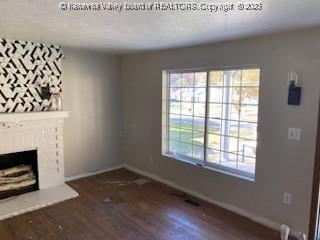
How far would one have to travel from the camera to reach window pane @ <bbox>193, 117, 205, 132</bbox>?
3690 millimetres

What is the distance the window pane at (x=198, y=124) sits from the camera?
3.69 m

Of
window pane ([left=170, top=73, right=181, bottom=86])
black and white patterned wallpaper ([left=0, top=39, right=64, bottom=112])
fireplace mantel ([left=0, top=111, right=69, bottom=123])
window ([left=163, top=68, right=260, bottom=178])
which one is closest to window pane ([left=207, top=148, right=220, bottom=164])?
window ([left=163, top=68, right=260, bottom=178])

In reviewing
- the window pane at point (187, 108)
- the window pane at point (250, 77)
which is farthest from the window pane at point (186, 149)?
the window pane at point (250, 77)

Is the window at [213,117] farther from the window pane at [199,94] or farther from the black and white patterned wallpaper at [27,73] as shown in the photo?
the black and white patterned wallpaper at [27,73]

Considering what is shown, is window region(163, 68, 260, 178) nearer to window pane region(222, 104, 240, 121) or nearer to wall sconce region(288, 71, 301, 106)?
window pane region(222, 104, 240, 121)

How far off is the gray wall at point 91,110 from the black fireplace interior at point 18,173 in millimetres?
549

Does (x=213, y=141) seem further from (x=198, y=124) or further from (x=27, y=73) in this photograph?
(x=27, y=73)

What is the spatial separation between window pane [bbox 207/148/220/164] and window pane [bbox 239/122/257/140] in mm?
464

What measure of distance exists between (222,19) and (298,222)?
89.1 inches

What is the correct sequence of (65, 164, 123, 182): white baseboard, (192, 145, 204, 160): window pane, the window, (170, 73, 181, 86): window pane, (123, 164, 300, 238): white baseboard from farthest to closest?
(65, 164, 123, 182): white baseboard, (170, 73, 181, 86): window pane, (192, 145, 204, 160): window pane, the window, (123, 164, 300, 238): white baseboard

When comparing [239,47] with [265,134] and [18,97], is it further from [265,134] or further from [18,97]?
[18,97]

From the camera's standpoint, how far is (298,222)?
8.91 ft

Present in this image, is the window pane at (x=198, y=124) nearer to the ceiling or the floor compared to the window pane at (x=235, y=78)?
nearer to the floor

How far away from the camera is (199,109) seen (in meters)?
3.71
